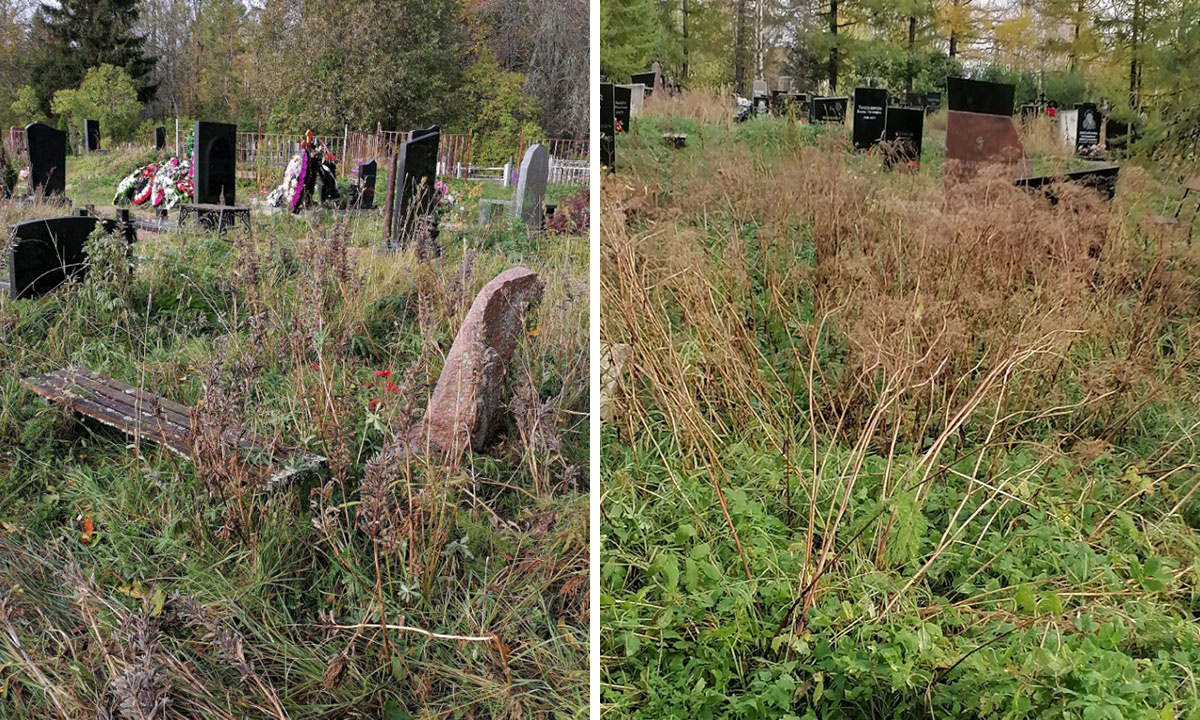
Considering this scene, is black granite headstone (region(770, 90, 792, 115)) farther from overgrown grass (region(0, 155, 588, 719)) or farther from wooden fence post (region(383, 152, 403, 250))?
wooden fence post (region(383, 152, 403, 250))

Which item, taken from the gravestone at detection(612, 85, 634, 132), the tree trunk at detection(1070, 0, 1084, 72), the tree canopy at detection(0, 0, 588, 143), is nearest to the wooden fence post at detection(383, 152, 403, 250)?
the tree canopy at detection(0, 0, 588, 143)

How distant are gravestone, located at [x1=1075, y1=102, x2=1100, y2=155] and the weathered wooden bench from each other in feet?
8.95

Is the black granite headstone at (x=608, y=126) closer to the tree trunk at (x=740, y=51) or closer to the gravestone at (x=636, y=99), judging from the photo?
the gravestone at (x=636, y=99)

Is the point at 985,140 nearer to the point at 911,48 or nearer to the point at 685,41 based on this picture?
the point at 911,48

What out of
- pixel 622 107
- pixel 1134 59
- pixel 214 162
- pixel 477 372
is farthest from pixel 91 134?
pixel 1134 59

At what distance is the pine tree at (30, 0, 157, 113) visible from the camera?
6.89 feet

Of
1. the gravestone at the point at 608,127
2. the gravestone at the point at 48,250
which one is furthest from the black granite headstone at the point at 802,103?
the gravestone at the point at 48,250

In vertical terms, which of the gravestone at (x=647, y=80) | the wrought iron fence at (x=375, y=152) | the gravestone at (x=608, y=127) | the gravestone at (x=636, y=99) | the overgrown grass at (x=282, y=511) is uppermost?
the gravestone at (x=647, y=80)

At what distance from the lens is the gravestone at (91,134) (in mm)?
2129

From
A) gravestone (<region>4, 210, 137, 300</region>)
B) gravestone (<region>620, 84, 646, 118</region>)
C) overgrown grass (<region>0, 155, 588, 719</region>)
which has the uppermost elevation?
gravestone (<region>620, 84, 646, 118</region>)

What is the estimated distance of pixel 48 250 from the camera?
2.16 meters

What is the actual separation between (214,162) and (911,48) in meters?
2.46

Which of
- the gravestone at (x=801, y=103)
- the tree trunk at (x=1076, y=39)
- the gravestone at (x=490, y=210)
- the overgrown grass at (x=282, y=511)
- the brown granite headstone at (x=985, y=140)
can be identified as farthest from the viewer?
the gravestone at (x=801, y=103)

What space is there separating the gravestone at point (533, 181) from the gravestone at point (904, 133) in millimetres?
1836
